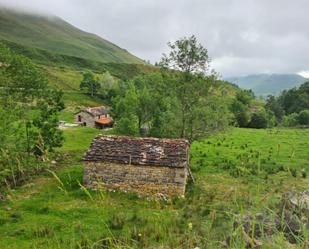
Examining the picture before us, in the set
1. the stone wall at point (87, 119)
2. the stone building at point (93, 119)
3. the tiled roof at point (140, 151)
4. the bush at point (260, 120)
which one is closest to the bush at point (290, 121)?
the bush at point (260, 120)

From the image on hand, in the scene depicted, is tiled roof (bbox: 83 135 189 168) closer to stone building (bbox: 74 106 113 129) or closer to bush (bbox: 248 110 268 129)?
stone building (bbox: 74 106 113 129)

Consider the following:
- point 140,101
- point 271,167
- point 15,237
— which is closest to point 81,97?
point 140,101

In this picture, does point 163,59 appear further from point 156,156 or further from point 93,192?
point 93,192

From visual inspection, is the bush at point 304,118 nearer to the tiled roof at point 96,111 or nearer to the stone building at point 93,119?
the stone building at point 93,119

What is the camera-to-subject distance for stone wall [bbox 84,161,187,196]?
21328 millimetres

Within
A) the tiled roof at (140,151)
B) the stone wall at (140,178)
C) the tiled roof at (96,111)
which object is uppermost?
the tiled roof at (140,151)

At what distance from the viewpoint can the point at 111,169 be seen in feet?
72.5

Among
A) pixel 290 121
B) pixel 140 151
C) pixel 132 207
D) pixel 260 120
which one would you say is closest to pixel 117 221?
pixel 132 207

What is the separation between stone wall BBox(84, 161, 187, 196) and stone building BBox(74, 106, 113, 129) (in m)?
40.0

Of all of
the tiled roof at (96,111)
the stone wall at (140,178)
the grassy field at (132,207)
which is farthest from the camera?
the tiled roof at (96,111)

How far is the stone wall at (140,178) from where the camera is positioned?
2133cm

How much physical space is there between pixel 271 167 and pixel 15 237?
833 inches

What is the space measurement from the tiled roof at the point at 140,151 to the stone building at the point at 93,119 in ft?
126

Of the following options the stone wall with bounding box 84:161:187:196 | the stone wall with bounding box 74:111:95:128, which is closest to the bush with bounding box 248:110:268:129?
the stone wall with bounding box 74:111:95:128
